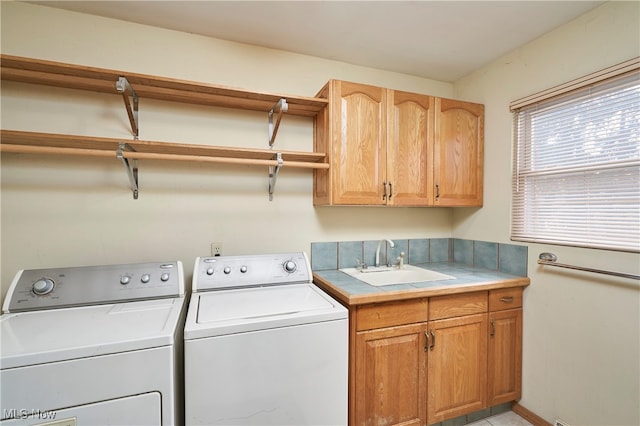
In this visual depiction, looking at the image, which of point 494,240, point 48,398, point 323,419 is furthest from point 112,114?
point 494,240

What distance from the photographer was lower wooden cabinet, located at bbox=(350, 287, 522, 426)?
151cm

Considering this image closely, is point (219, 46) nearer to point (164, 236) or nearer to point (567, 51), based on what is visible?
point (164, 236)

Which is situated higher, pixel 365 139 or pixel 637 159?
pixel 365 139

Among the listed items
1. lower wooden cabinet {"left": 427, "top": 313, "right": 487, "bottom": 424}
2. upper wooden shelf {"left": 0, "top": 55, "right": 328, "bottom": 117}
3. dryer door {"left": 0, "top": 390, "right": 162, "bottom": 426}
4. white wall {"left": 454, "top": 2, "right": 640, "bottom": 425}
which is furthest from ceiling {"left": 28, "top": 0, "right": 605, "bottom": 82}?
dryer door {"left": 0, "top": 390, "right": 162, "bottom": 426}

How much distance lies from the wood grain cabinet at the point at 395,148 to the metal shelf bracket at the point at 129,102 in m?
1.08

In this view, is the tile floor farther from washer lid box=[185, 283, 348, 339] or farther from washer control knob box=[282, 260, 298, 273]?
washer control knob box=[282, 260, 298, 273]

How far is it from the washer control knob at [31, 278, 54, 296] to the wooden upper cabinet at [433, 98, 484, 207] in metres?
2.25

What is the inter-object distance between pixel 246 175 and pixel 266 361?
116 centimetres

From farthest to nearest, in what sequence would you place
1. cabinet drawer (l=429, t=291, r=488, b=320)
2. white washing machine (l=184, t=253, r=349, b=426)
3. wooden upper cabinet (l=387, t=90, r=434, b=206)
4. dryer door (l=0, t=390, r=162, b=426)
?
wooden upper cabinet (l=387, t=90, r=434, b=206) < cabinet drawer (l=429, t=291, r=488, b=320) < white washing machine (l=184, t=253, r=349, b=426) < dryer door (l=0, t=390, r=162, b=426)

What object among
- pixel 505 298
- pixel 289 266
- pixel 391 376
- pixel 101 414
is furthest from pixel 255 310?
pixel 505 298

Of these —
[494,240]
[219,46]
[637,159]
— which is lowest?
[494,240]

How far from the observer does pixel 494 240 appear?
6.91 ft

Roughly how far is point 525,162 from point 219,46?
7.06ft

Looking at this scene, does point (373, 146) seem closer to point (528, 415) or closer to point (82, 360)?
point (82, 360)
